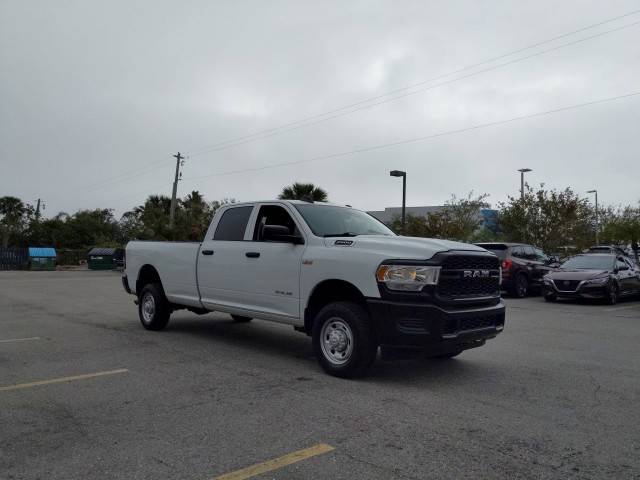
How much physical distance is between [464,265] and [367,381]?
1599 mm

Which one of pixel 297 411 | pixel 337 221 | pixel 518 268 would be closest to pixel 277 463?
pixel 297 411

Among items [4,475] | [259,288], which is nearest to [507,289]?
[259,288]

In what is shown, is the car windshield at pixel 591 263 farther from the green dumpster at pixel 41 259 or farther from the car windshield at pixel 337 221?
the green dumpster at pixel 41 259

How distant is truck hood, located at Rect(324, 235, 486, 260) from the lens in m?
5.70

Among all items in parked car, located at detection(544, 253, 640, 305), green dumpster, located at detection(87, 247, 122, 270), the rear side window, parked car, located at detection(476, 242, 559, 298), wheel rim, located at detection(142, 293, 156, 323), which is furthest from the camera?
green dumpster, located at detection(87, 247, 122, 270)

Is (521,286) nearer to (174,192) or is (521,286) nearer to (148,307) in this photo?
(148,307)

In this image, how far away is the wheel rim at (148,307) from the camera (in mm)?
9256

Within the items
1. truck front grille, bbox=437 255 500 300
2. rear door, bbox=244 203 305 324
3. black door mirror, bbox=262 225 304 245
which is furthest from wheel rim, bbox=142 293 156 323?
truck front grille, bbox=437 255 500 300

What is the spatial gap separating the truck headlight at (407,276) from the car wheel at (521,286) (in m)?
13.0

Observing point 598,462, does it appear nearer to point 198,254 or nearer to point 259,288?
point 259,288

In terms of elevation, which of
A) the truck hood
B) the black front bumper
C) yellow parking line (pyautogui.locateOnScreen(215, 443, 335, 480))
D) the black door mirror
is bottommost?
yellow parking line (pyautogui.locateOnScreen(215, 443, 335, 480))

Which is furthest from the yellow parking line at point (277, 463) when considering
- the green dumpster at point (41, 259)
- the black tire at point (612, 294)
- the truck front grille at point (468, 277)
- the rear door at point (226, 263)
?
the green dumpster at point (41, 259)

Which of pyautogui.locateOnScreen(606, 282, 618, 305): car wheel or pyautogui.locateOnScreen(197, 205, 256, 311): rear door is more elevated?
pyautogui.locateOnScreen(197, 205, 256, 311): rear door

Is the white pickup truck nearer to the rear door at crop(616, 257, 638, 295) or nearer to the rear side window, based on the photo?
the rear side window
